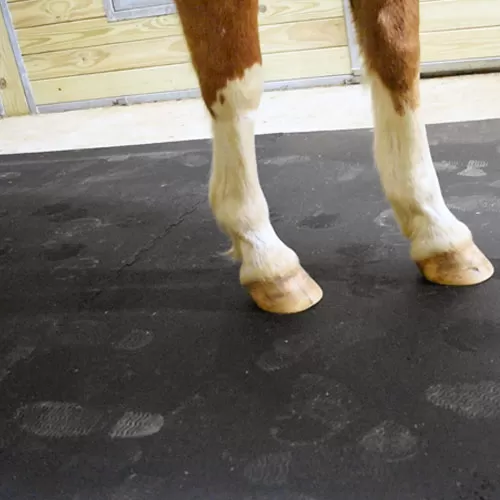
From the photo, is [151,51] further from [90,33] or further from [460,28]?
[460,28]

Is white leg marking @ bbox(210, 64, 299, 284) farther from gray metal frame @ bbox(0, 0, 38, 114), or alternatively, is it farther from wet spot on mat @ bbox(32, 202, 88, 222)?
gray metal frame @ bbox(0, 0, 38, 114)

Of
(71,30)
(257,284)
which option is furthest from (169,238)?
(71,30)

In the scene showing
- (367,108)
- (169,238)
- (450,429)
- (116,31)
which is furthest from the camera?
(116,31)

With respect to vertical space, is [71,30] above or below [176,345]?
above

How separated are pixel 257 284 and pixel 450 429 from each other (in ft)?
1.23

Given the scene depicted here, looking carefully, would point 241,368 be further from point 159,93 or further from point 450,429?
point 159,93

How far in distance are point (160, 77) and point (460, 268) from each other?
2.17 metres

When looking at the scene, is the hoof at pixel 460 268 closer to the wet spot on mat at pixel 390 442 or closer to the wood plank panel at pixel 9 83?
the wet spot on mat at pixel 390 442

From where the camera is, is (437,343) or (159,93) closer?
(437,343)

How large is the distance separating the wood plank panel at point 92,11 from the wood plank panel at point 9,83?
0.09 meters

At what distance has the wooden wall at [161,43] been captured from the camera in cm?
256

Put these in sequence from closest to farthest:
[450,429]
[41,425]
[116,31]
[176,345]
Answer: [450,429] < [41,425] < [176,345] < [116,31]

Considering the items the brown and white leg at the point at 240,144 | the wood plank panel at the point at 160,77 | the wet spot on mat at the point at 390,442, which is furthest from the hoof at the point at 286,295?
the wood plank panel at the point at 160,77

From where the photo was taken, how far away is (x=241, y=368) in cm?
88
